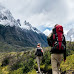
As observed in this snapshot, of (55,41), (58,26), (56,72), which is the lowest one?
(56,72)

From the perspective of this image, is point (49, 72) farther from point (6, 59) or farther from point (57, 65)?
point (6, 59)

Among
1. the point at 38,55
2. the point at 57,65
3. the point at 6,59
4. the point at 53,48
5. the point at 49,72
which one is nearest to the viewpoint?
the point at 53,48

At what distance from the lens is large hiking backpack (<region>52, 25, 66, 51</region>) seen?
4293mm

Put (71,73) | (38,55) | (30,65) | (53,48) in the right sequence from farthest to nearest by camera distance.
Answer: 1. (30,65)
2. (38,55)
3. (71,73)
4. (53,48)

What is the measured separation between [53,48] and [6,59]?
2147 centimetres

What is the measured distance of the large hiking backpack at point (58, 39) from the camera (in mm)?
4293

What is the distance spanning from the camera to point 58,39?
436cm

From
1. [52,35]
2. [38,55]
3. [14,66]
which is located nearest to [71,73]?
[38,55]

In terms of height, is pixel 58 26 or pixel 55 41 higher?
pixel 58 26

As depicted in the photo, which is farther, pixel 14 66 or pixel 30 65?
pixel 14 66

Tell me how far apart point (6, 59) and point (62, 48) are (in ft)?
70.8

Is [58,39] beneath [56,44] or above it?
above

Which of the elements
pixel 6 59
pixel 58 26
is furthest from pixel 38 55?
pixel 6 59

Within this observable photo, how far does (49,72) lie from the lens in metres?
10.7
